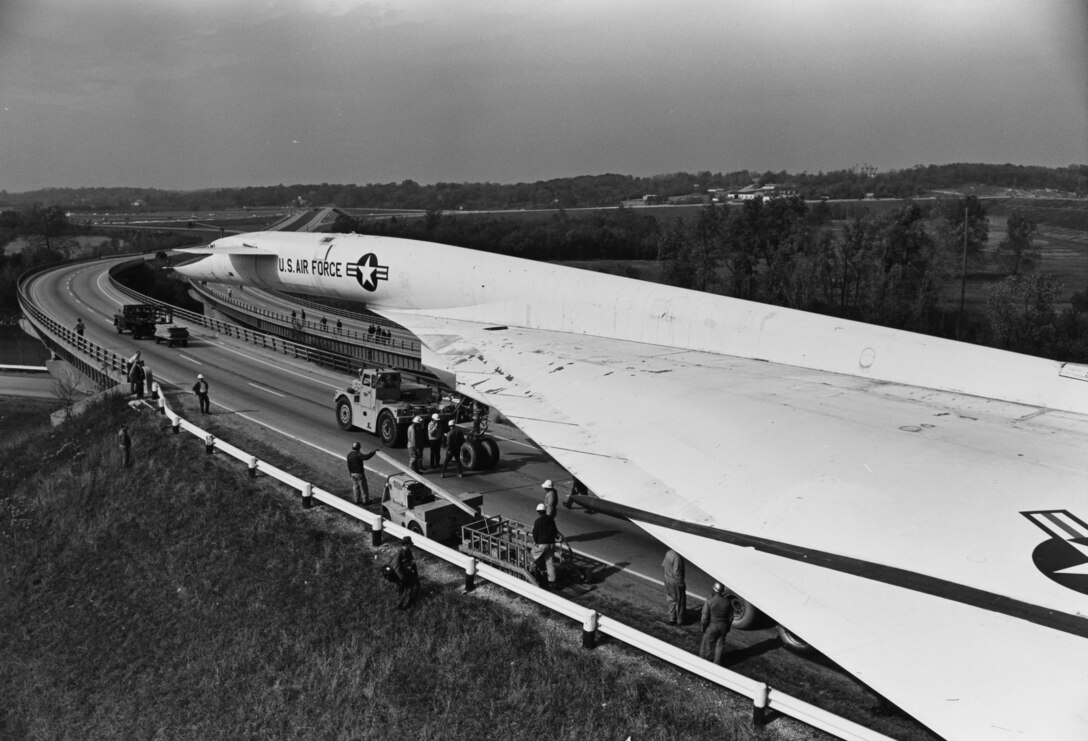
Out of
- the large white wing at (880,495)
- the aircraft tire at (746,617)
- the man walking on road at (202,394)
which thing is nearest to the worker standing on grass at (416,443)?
the large white wing at (880,495)

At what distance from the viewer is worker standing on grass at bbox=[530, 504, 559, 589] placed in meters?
13.5

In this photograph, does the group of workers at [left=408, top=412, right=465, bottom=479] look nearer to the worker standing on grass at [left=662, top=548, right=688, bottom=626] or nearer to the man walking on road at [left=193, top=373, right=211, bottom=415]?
the worker standing on grass at [left=662, top=548, right=688, bottom=626]

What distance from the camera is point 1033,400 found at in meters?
11.4

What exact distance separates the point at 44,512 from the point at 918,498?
87.8 ft

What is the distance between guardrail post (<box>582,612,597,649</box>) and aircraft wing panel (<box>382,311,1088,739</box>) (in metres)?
2.83

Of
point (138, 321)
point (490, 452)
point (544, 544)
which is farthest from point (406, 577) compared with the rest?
point (138, 321)

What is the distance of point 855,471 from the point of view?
8359mm

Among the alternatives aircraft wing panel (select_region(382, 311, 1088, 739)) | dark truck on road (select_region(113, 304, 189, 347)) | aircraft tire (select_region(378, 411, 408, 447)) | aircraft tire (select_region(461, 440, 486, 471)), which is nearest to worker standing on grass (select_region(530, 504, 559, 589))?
aircraft wing panel (select_region(382, 311, 1088, 739))

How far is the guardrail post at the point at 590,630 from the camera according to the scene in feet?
37.7

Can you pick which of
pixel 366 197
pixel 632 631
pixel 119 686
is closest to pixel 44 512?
pixel 119 686

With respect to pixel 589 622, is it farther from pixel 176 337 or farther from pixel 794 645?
pixel 176 337

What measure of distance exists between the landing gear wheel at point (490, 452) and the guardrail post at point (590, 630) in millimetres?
9899

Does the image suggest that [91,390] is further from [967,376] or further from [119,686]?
[967,376]

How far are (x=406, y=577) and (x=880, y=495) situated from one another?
883 centimetres
